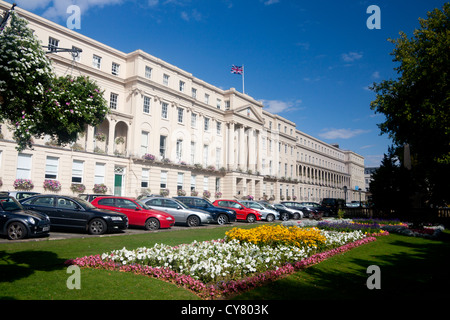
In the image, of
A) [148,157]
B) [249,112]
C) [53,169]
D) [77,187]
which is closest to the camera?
[53,169]

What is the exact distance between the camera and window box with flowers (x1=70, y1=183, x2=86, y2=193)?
26875 millimetres

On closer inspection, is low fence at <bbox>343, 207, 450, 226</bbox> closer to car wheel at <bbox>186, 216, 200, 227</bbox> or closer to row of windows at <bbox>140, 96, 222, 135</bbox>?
car wheel at <bbox>186, 216, 200, 227</bbox>

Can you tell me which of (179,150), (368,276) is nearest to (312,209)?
(179,150)

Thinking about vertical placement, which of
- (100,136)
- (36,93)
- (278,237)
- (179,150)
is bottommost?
→ (278,237)

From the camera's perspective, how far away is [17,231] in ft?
36.7

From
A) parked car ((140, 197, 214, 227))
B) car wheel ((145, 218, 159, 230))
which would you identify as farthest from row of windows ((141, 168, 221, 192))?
car wheel ((145, 218, 159, 230))

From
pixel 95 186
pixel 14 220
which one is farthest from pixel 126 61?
pixel 14 220

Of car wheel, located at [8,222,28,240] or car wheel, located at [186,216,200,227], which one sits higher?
car wheel, located at [8,222,28,240]

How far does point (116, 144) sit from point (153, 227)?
18.8 m

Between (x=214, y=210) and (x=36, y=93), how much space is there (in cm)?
1578

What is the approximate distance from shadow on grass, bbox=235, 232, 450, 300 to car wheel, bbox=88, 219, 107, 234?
9.62m

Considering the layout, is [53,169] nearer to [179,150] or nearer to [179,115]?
[179,150]

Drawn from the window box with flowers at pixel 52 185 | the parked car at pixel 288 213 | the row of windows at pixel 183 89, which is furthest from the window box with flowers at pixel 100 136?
the parked car at pixel 288 213

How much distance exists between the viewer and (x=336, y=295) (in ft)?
19.5
